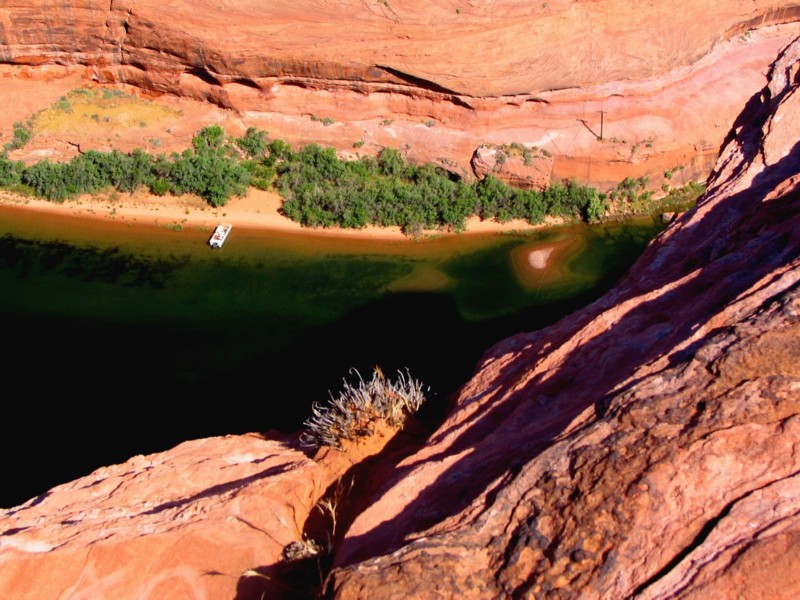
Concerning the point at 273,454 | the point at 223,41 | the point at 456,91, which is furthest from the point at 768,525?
the point at 223,41

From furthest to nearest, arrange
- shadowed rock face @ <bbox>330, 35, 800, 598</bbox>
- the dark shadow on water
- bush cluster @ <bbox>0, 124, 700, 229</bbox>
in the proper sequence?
bush cluster @ <bbox>0, 124, 700, 229</bbox>
the dark shadow on water
shadowed rock face @ <bbox>330, 35, 800, 598</bbox>

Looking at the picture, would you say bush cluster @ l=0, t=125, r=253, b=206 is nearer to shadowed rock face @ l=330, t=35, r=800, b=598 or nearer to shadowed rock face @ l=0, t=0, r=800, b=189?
shadowed rock face @ l=0, t=0, r=800, b=189

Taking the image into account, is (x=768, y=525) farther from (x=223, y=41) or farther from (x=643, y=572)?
(x=223, y=41)

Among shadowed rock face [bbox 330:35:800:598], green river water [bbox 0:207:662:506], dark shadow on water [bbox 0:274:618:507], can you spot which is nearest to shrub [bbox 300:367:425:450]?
shadowed rock face [bbox 330:35:800:598]

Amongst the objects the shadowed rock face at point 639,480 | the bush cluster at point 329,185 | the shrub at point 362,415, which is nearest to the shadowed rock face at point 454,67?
the bush cluster at point 329,185

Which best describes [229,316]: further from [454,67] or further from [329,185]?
[454,67]

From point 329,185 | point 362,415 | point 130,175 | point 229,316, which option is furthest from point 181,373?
point 130,175
